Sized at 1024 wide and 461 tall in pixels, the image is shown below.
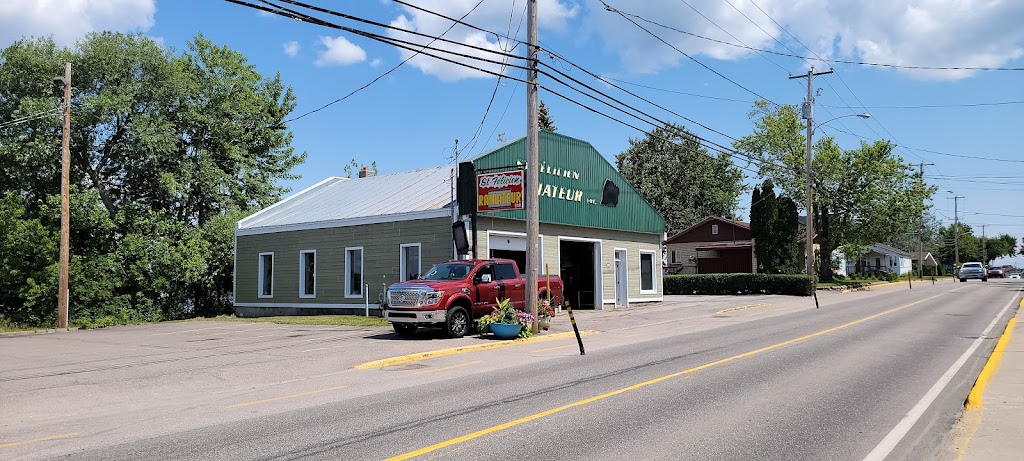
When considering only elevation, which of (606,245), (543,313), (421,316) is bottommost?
(543,313)

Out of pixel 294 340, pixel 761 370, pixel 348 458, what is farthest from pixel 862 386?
pixel 294 340

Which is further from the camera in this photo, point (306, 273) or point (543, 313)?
point (306, 273)

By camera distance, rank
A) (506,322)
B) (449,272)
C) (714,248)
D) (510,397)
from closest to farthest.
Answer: (510,397)
(506,322)
(449,272)
(714,248)

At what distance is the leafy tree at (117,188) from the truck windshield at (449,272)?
1676 centimetres

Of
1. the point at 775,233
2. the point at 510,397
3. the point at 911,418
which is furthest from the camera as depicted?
the point at 775,233

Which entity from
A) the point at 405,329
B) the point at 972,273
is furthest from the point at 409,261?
the point at 972,273

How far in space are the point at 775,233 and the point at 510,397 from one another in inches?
1735

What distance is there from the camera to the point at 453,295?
18.1m

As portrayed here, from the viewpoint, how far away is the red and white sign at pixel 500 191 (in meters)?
21.2

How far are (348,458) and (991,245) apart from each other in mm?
165060

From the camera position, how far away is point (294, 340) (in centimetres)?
1856

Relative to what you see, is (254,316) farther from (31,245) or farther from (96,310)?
(31,245)

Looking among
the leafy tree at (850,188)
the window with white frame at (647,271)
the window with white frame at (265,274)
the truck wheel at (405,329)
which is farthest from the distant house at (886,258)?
the truck wheel at (405,329)

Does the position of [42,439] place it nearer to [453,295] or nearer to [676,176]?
[453,295]
